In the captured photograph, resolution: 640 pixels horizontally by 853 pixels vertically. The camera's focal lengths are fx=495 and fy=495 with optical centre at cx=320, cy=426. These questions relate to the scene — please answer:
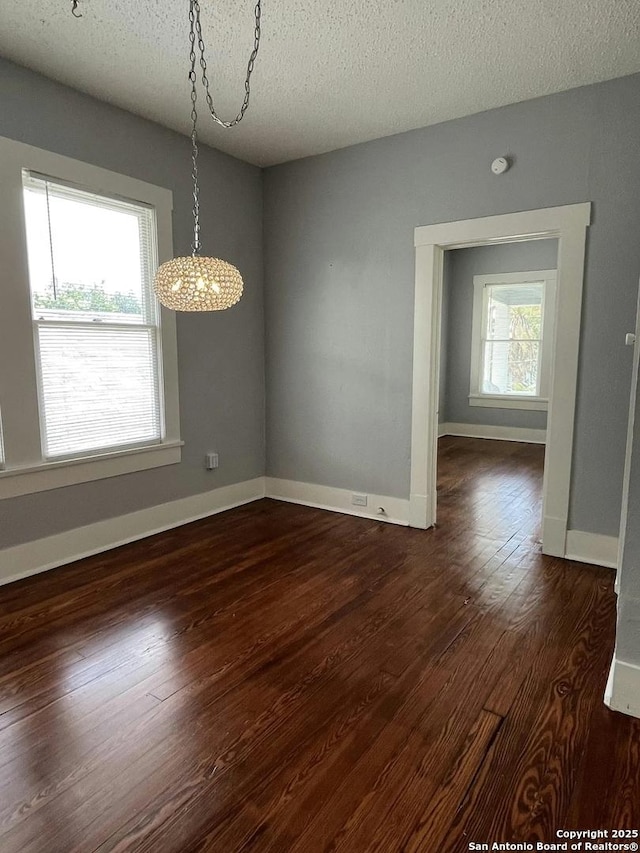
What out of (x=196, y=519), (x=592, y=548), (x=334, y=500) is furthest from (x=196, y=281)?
(x=592, y=548)

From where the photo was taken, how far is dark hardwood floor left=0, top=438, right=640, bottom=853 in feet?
4.51

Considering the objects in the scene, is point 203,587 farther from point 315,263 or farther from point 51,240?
point 315,263

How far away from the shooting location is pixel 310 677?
1996 mm

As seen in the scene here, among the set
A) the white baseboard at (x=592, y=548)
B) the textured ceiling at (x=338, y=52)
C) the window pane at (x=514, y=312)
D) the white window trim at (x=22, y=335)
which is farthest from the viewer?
the window pane at (x=514, y=312)

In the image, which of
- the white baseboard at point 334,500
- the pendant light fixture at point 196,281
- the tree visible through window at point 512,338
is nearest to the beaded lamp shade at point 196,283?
the pendant light fixture at point 196,281

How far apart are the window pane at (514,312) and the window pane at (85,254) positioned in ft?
18.8

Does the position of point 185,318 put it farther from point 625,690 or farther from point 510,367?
point 510,367

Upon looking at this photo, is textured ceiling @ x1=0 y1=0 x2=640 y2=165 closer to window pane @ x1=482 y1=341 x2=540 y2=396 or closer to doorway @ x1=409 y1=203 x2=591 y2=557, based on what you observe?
doorway @ x1=409 y1=203 x2=591 y2=557

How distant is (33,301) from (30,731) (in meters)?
2.20

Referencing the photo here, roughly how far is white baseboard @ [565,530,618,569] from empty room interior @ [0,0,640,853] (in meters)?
0.02

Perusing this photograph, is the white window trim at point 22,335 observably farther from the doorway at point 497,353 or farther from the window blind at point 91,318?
the doorway at point 497,353

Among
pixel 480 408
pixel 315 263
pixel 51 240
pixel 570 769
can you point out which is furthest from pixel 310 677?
pixel 480 408

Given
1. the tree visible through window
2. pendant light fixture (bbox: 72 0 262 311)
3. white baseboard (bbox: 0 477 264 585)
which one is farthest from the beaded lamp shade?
the tree visible through window

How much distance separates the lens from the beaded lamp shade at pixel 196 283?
202cm
